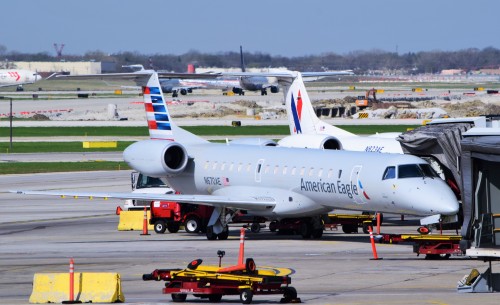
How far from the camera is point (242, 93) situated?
600 ft

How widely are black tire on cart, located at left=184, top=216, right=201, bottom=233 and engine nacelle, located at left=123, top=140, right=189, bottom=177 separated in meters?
1.73

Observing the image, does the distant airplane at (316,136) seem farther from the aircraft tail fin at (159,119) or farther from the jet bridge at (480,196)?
the jet bridge at (480,196)

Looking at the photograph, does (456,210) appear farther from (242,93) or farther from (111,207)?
(242,93)

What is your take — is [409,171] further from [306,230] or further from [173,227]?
[173,227]

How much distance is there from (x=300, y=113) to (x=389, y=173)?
1336 centimetres

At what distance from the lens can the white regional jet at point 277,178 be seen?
3412 cm

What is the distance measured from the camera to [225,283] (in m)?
24.2

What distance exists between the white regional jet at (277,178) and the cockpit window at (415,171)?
0.09ft

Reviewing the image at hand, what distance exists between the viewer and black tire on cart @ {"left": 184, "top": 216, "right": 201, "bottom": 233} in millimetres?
40312

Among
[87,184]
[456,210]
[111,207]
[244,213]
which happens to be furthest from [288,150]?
[87,184]

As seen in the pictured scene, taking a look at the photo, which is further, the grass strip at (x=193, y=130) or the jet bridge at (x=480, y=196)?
the grass strip at (x=193, y=130)

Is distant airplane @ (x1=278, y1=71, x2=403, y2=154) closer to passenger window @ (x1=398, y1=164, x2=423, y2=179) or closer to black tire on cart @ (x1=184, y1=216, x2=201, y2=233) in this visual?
black tire on cart @ (x1=184, y1=216, x2=201, y2=233)

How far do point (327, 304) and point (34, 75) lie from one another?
16604 cm

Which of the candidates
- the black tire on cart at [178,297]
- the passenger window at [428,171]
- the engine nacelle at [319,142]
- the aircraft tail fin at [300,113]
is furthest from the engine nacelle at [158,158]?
the black tire on cart at [178,297]
